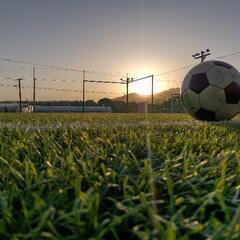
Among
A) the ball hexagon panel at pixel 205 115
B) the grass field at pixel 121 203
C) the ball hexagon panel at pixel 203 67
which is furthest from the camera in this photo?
the ball hexagon panel at pixel 203 67

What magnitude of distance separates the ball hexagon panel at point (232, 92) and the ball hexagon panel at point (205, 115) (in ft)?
1.12

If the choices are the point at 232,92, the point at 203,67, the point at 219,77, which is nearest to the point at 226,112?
the point at 232,92

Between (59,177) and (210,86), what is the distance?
502cm

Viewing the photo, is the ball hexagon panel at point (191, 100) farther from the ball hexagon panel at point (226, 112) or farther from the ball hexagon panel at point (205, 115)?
the ball hexagon panel at point (226, 112)

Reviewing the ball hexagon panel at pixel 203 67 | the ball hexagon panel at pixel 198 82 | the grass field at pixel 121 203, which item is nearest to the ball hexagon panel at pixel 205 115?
the ball hexagon panel at pixel 198 82

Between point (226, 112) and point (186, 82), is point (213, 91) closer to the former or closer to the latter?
point (226, 112)

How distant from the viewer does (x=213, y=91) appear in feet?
19.4

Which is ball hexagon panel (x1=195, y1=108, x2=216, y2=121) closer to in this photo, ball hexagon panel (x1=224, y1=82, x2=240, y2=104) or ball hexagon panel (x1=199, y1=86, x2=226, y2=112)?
ball hexagon panel (x1=199, y1=86, x2=226, y2=112)

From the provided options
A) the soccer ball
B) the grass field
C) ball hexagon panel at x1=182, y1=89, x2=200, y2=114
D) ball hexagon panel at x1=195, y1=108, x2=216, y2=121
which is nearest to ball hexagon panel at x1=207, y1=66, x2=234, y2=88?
the soccer ball

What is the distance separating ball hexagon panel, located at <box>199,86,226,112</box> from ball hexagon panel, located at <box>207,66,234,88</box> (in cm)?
9

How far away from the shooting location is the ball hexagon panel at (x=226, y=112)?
596 centimetres

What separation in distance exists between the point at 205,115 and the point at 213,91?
422mm

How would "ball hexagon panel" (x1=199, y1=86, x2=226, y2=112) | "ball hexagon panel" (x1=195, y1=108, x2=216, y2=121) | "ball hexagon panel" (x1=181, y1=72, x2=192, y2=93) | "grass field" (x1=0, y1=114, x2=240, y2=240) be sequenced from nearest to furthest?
"grass field" (x1=0, y1=114, x2=240, y2=240), "ball hexagon panel" (x1=199, y1=86, x2=226, y2=112), "ball hexagon panel" (x1=195, y1=108, x2=216, y2=121), "ball hexagon panel" (x1=181, y1=72, x2=192, y2=93)

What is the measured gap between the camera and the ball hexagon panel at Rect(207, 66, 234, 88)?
19.4 feet
